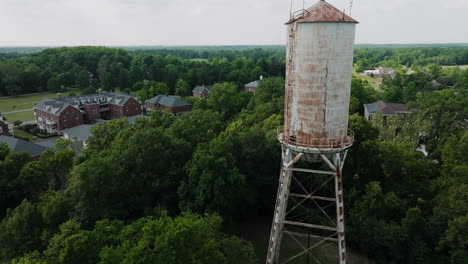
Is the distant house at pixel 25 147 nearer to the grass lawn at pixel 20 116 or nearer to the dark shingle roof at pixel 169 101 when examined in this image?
the grass lawn at pixel 20 116

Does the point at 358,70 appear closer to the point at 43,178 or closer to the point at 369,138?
the point at 369,138

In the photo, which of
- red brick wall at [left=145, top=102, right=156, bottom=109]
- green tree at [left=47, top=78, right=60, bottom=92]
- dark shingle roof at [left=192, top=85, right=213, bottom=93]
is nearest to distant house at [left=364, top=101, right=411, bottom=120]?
dark shingle roof at [left=192, top=85, right=213, bottom=93]

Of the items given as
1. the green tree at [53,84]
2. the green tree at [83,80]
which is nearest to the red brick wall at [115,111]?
the green tree at [83,80]

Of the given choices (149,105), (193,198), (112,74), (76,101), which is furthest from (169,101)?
(193,198)

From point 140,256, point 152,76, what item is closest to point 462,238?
point 140,256

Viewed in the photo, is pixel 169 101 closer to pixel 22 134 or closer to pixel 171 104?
pixel 171 104

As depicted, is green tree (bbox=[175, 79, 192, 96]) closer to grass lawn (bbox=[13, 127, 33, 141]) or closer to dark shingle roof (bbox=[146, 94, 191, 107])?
dark shingle roof (bbox=[146, 94, 191, 107])

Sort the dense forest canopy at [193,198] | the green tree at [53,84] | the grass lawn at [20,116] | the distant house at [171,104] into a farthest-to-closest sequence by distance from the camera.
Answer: the green tree at [53,84] → the distant house at [171,104] → the grass lawn at [20,116] → the dense forest canopy at [193,198]
